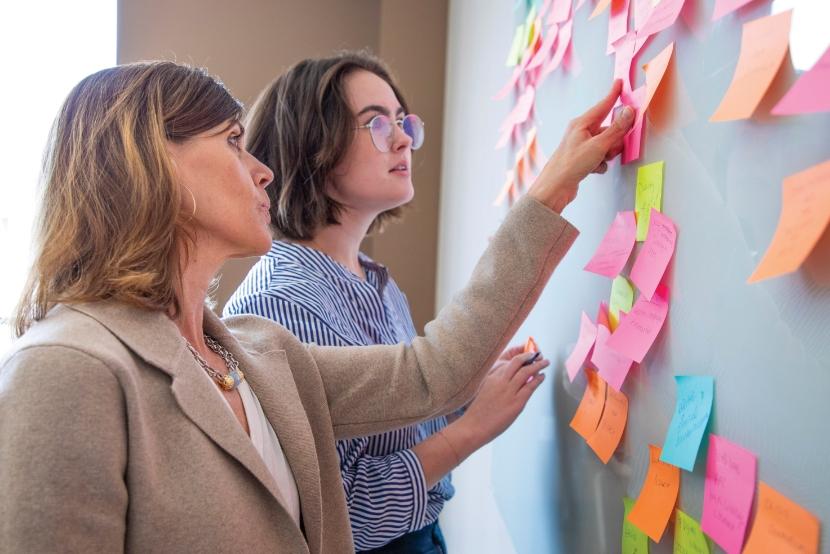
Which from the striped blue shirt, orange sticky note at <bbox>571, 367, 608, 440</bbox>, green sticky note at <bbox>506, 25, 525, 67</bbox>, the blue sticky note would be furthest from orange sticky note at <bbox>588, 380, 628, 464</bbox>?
green sticky note at <bbox>506, 25, 525, 67</bbox>

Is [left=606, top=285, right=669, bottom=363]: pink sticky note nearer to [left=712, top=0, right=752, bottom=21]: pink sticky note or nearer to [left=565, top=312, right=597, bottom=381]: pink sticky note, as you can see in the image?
[left=565, top=312, right=597, bottom=381]: pink sticky note

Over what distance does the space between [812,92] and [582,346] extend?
0.58 metres

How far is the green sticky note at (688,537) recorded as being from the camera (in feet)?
2.39

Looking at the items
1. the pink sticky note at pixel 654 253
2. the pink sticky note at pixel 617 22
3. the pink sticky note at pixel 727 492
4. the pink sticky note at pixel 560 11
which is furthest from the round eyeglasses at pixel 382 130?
the pink sticky note at pixel 727 492

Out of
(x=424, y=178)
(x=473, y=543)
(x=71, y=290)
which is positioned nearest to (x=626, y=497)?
(x=71, y=290)

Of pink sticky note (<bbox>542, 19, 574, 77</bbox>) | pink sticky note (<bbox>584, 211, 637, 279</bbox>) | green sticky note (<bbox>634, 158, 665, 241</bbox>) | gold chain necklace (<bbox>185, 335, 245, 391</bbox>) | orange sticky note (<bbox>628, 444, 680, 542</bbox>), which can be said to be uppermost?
pink sticky note (<bbox>542, 19, 574, 77</bbox>)

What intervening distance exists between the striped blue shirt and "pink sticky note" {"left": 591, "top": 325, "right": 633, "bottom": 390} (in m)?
Result: 0.34

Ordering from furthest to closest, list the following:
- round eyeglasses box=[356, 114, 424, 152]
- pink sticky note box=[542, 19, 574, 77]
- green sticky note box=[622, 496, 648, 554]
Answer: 1. round eyeglasses box=[356, 114, 424, 152]
2. pink sticky note box=[542, 19, 574, 77]
3. green sticky note box=[622, 496, 648, 554]

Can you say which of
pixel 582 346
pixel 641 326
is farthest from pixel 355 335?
pixel 641 326

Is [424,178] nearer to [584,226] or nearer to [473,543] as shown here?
[473,543]

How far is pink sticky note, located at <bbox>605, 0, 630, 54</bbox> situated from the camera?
37.3 inches

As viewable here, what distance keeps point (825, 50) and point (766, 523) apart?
0.40m

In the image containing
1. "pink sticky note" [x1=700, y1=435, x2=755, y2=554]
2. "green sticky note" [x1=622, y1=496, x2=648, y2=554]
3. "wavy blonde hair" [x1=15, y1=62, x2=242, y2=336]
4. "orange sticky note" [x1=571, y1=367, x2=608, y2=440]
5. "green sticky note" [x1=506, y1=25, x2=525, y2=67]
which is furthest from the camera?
"green sticky note" [x1=506, y1=25, x2=525, y2=67]

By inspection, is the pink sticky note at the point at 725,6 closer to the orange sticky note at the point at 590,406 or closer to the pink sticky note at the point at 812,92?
the pink sticky note at the point at 812,92
